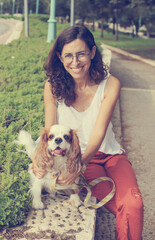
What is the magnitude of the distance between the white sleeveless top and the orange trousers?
0.33ft

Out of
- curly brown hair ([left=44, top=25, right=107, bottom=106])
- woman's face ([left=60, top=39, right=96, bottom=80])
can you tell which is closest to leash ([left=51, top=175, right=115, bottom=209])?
curly brown hair ([left=44, top=25, right=107, bottom=106])

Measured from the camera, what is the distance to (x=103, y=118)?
3105 mm

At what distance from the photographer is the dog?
94.3 inches

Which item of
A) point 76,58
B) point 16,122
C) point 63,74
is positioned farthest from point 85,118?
point 16,122

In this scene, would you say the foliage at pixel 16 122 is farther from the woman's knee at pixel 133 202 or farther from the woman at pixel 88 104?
the woman's knee at pixel 133 202

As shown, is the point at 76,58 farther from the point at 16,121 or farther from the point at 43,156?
the point at 16,121

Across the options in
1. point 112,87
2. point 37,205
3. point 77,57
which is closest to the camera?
point 37,205

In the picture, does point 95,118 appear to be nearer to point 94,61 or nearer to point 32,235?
point 94,61

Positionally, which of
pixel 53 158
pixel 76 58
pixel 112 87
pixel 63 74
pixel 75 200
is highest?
pixel 76 58

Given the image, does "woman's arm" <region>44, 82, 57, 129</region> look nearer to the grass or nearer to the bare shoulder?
the grass

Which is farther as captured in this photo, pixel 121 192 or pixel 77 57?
pixel 77 57

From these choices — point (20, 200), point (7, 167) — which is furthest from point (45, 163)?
point (7, 167)

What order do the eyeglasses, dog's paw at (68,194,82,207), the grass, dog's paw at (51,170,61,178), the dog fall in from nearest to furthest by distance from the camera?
the dog → the grass → dog's paw at (51,170,61,178) → dog's paw at (68,194,82,207) → the eyeglasses

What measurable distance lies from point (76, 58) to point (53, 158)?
99 centimetres
